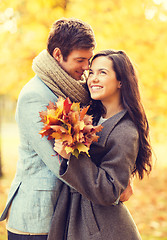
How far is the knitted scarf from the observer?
7.57 ft

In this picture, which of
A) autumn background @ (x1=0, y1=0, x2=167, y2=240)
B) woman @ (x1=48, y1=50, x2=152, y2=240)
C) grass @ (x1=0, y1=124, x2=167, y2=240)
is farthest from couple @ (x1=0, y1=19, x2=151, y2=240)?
grass @ (x1=0, y1=124, x2=167, y2=240)

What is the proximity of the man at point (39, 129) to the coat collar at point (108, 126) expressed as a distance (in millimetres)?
309

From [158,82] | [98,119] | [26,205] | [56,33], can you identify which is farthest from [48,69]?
[158,82]

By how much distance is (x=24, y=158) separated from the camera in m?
2.28

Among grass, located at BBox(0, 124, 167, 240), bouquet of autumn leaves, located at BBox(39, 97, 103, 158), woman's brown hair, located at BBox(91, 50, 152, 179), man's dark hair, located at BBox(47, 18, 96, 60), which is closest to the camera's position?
bouquet of autumn leaves, located at BBox(39, 97, 103, 158)

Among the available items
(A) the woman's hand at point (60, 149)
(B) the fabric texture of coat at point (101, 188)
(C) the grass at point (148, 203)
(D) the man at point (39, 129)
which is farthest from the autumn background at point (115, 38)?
(A) the woman's hand at point (60, 149)

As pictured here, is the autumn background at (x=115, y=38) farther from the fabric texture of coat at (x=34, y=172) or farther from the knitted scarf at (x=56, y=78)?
the fabric texture of coat at (x=34, y=172)

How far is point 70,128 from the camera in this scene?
183 cm

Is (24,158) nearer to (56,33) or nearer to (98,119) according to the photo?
(98,119)

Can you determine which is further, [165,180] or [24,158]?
[165,180]

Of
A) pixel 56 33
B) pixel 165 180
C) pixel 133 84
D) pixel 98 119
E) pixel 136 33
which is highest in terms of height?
pixel 136 33

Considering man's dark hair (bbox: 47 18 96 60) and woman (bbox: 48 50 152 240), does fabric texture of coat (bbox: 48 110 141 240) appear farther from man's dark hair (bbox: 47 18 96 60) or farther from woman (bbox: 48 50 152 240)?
man's dark hair (bbox: 47 18 96 60)

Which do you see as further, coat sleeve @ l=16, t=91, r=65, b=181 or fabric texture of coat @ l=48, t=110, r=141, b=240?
coat sleeve @ l=16, t=91, r=65, b=181

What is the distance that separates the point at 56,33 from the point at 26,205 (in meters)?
1.22
